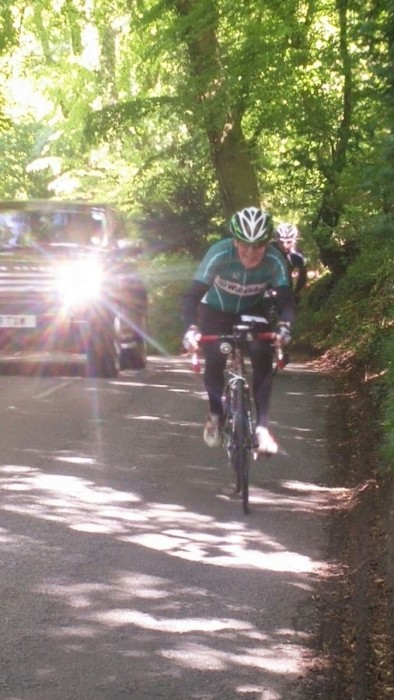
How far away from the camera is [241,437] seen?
376 inches

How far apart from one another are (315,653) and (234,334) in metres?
3.70

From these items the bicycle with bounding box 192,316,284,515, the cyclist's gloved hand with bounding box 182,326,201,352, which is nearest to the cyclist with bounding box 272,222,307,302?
the bicycle with bounding box 192,316,284,515

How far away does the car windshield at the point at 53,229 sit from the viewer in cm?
1750

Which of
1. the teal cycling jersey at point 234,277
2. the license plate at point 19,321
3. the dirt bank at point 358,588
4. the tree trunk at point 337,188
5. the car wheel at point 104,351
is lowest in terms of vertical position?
the dirt bank at point 358,588

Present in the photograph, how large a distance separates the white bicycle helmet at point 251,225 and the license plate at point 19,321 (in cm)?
777

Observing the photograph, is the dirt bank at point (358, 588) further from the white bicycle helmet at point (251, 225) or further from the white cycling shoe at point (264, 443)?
the white bicycle helmet at point (251, 225)

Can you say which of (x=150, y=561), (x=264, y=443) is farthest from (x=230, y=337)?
(x=150, y=561)

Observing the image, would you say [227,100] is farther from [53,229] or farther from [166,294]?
[166,294]

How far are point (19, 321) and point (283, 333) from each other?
7799 mm

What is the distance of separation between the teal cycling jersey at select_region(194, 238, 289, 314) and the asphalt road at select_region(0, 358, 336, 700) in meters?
1.34

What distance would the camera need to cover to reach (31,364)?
18781 millimetres

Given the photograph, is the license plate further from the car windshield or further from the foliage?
the foliage

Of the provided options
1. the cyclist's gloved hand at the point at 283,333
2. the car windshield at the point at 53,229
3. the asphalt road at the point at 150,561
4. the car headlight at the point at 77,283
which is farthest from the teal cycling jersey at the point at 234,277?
the car windshield at the point at 53,229

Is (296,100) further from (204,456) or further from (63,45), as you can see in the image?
(63,45)
